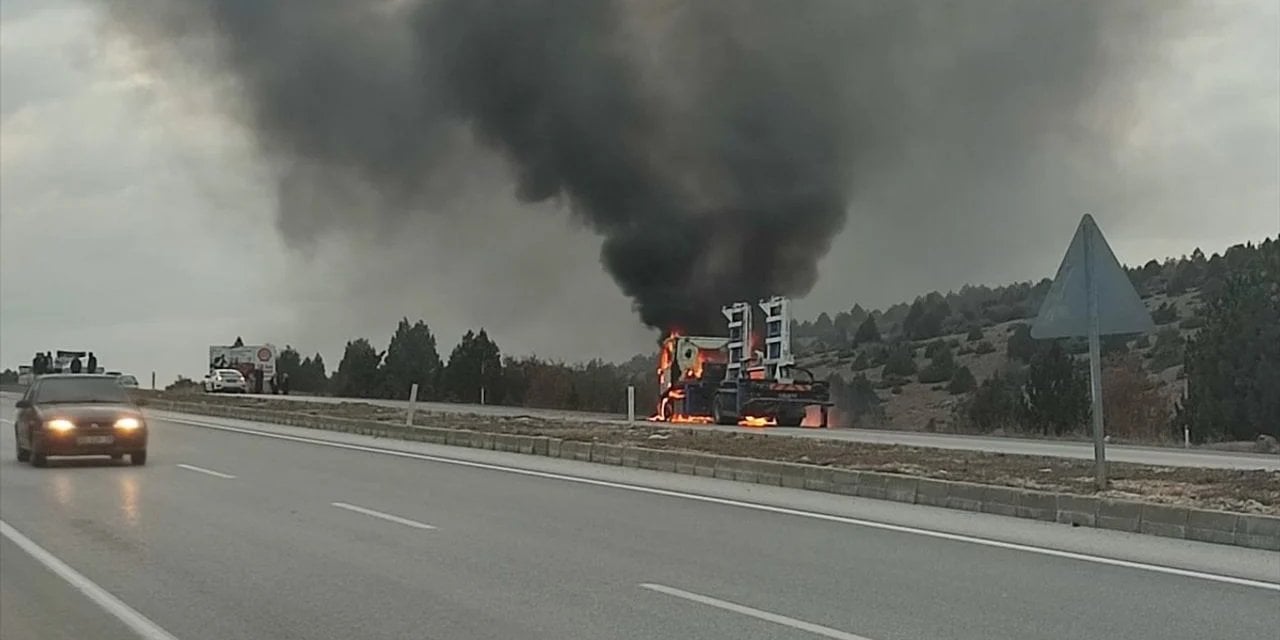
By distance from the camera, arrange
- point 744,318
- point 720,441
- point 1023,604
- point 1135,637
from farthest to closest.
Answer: point 744,318 → point 720,441 → point 1023,604 → point 1135,637

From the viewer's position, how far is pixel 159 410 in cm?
4950

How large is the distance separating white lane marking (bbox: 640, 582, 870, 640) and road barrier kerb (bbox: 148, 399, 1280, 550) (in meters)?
5.95

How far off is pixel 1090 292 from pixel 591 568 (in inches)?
290

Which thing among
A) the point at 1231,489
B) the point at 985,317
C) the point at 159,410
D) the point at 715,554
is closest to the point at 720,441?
the point at 1231,489

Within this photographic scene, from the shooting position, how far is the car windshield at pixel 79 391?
21.5 metres

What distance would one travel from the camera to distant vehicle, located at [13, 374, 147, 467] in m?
20.6

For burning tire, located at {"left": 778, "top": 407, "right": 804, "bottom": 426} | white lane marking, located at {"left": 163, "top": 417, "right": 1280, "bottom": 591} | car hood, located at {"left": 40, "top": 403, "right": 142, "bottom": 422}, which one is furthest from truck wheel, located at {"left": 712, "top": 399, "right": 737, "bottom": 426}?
car hood, located at {"left": 40, "top": 403, "right": 142, "bottom": 422}

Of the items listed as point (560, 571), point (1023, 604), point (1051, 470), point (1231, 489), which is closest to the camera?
point (1023, 604)

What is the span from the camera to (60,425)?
67.6 feet

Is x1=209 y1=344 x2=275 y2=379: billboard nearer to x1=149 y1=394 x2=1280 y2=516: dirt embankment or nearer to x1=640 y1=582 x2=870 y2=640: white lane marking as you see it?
x1=149 y1=394 x2=1280 y2=516: dirt embankment

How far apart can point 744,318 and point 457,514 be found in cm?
2208

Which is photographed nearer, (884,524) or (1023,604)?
(1023,604)

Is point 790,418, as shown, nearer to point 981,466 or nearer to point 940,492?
point 981,466

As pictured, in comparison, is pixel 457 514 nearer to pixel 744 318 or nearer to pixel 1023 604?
pixel 1023 604
